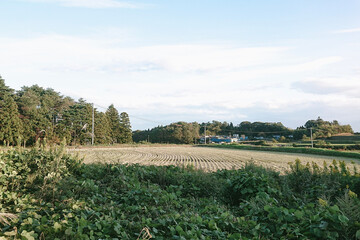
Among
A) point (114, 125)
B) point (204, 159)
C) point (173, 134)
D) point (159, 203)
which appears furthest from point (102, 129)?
point (159, 203)

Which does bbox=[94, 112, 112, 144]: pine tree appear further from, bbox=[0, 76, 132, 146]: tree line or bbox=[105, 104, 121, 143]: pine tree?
bbox=[105, 104, 121, 143]: pine tree

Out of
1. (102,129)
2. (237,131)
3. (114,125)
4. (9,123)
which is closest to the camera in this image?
(9,123)

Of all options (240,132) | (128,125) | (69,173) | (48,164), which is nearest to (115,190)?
(69,173)

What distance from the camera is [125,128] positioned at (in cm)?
6650

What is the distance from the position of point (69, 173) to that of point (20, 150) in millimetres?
1619

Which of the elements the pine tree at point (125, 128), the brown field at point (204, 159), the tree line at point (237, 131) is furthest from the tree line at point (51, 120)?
the tree line at point (237, 131)

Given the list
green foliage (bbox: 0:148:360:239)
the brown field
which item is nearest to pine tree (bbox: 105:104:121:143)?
the brown field

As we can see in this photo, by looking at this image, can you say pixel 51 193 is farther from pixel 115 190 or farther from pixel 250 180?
pixel 250 180

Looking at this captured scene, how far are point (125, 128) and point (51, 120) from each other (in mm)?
17182

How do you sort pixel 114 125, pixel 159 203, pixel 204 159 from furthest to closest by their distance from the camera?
pixel 114 125
pixel 204 159
pixel 159 203

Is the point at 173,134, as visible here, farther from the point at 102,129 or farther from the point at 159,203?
the point at 159,203

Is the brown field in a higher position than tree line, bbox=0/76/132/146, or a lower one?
lower

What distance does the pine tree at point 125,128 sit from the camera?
216 ft

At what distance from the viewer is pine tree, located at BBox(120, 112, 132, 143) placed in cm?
6594
